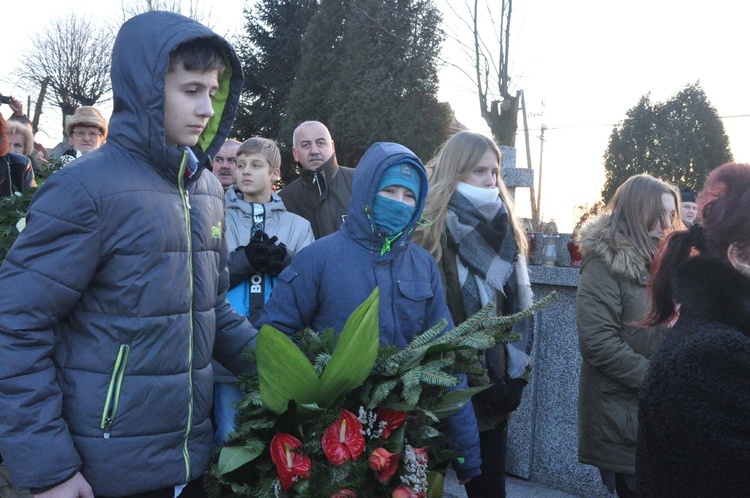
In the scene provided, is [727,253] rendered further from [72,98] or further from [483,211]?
[72,98]

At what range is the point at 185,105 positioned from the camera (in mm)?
2168

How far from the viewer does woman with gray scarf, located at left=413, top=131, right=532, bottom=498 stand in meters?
3.36

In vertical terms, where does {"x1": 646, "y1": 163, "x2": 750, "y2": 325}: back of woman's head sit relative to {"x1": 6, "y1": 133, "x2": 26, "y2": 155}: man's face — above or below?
below

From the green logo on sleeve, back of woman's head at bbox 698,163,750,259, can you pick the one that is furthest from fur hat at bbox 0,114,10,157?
back of woman's head at bbox 698,163,750,259

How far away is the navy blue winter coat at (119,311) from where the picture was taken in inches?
72.4

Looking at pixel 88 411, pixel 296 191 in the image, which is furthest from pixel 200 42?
pixel 296 191

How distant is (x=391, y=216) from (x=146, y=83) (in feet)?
3.77

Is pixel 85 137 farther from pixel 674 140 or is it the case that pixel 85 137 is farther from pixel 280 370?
pixel 674 140

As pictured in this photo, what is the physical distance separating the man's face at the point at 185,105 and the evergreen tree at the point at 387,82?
16.6 metres

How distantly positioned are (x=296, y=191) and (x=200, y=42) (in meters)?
3.14

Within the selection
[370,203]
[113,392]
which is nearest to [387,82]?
[370,203]

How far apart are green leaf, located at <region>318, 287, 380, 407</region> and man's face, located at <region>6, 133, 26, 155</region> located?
14.4 feet

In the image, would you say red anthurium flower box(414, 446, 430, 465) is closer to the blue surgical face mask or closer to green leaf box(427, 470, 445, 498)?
green leaf box(427, 470, 445, 498)

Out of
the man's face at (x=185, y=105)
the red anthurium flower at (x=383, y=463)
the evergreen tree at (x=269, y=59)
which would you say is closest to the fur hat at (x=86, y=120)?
the man's face at (x=185, y=105)
